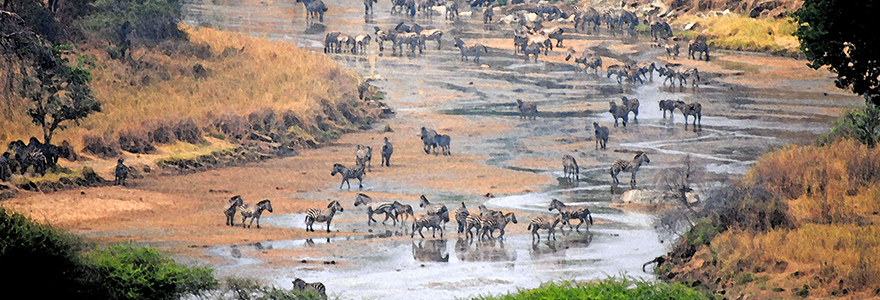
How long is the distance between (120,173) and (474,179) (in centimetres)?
895

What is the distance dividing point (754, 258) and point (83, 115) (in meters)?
18.7

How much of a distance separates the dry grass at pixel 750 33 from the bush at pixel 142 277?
46.6m

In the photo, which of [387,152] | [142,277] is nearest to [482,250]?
[142,277]

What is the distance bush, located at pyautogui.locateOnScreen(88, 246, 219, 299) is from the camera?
1608 centimetres

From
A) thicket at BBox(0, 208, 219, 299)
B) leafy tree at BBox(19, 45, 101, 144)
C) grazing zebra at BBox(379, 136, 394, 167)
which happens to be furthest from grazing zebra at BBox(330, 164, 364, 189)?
thicket at BBox(0, 208, 219, 299)

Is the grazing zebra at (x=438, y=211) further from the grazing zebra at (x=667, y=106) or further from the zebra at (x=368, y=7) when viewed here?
the zebra at (x=368, y=7)

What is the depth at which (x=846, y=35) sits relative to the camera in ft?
65.9

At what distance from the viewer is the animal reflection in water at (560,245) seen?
76.5 feet

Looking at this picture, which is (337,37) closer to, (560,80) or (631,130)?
(560,80)

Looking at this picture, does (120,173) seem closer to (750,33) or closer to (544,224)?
(544,224)

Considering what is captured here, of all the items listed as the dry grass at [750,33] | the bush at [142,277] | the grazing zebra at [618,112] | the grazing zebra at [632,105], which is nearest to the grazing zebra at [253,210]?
the bush at [142,277]

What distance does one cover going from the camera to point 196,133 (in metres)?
35.2

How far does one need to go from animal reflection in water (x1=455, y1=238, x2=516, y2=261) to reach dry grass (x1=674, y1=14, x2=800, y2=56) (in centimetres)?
3823

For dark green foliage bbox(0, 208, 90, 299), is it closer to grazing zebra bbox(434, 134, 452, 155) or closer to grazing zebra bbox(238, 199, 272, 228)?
grazing zebra bbox(238, 199, 272, 228)
